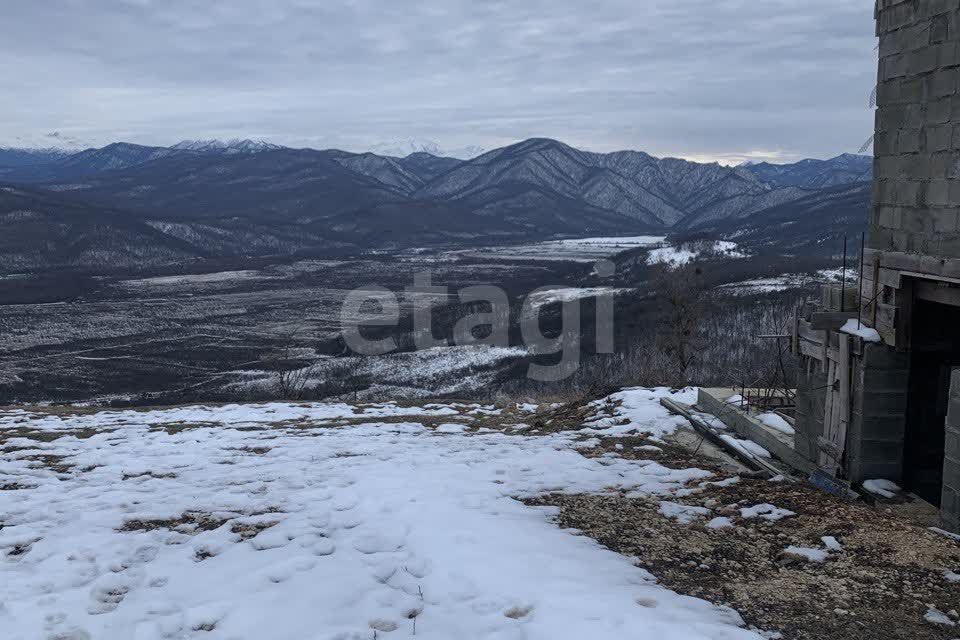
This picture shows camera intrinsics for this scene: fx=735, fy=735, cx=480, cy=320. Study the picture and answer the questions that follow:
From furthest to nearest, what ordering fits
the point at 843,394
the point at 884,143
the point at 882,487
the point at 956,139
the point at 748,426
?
the point at 748,426 < the point at 843,394 < the point at 882,487 < the point at 884,143 < the point at 956,139

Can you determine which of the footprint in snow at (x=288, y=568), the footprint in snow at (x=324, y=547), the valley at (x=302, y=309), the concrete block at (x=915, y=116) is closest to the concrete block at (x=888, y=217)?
the concrete block at (x=915, y=116)

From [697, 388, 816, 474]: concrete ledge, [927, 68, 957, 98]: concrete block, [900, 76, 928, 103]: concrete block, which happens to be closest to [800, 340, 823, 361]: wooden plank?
[697, 388, 816, 474]: concrete ledge

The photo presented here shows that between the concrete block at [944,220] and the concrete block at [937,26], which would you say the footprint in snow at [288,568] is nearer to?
the concrete block at [944,220]

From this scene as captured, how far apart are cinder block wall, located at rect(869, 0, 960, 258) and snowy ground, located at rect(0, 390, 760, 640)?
13.9 feet

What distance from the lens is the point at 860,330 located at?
369 inches

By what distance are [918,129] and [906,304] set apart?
2061mm

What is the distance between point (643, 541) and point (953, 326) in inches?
195

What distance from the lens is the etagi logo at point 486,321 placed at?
74.8 meters

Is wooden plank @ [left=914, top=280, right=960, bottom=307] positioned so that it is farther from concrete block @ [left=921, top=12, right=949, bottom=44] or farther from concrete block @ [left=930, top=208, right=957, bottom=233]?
concrete block @ [left=921, top=12, right=949, bottom=44]

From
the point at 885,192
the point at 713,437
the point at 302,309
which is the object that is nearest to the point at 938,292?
the point at 885,192

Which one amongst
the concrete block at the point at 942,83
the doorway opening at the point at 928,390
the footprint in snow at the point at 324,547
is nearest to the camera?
the footprint in snow at the point at 324,547

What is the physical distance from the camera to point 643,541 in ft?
25.2

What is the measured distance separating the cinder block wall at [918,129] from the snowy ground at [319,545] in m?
4.23

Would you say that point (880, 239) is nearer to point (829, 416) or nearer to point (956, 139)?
point (956, 139)
